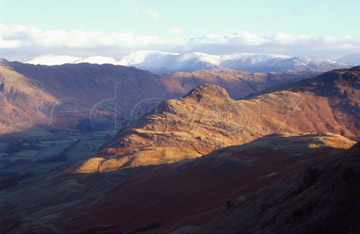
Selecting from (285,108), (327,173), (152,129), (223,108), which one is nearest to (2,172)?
(152,129)

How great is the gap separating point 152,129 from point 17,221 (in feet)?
163

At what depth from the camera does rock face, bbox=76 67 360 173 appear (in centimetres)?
8814

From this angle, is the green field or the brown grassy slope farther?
the green field

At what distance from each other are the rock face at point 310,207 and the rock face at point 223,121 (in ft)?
175

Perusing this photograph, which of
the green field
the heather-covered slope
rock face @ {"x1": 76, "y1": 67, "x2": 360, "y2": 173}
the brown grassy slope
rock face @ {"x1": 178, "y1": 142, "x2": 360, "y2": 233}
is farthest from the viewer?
the green field

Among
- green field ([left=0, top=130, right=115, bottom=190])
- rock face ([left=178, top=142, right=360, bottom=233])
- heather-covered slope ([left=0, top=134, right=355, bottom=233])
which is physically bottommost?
green field ([left=0, top=130, right=115, bottom=190])

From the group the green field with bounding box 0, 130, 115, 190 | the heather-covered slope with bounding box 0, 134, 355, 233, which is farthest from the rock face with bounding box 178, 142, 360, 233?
the green field with bounding box 0, 130, 115, 190

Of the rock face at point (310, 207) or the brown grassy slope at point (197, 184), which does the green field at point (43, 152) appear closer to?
the brown grassy slope at point (197, 184)

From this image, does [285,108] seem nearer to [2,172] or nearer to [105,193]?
[105,193]

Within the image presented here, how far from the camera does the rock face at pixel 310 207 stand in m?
18.1

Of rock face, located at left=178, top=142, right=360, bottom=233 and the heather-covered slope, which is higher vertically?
rock face, located at left=178, top=142, right=360, bottom=233

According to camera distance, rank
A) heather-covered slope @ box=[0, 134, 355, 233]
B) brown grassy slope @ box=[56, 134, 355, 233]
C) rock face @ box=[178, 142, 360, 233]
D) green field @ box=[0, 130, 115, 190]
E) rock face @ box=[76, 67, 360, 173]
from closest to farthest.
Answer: rock face @ box=[178, 142, 360, 233] → brown grassy slope @ box=[56, 134, 355, 233] → heather-covered slope @ box=[0, 134, 355, 233] → rock face @ box=[76, 67, 360, 173] → green field @ box=[0, 130, 115, 190]

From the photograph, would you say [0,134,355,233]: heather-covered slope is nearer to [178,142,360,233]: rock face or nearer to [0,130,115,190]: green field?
[178,142,360,233]: rock face

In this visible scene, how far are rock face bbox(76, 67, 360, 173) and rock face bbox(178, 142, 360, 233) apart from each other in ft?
175
